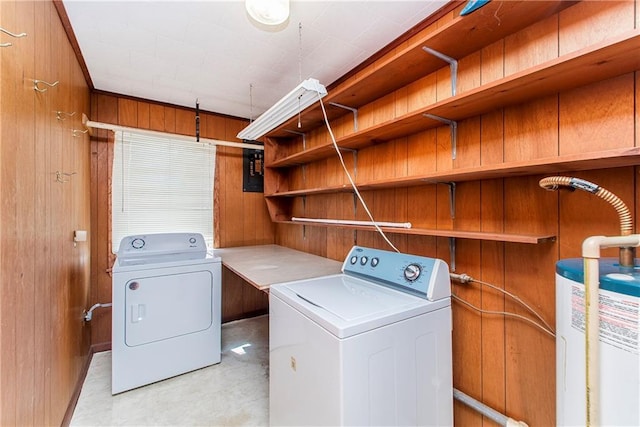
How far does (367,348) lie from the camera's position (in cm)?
107

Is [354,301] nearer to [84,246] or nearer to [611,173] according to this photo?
[611,173]

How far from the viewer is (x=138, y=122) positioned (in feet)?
9.15

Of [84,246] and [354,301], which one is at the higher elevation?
[84,246]

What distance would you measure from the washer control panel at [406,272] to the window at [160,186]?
211 cm

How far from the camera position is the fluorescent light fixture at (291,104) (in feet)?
5.46

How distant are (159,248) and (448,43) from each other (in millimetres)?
2630

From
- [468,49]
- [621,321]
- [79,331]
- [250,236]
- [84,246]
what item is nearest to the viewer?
[621,321]

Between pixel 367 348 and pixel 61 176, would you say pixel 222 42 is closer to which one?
pixel 61 176

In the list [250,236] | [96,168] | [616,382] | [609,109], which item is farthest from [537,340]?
[96,168]

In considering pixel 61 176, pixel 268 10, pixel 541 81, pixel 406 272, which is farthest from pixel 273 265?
pixel 541 81

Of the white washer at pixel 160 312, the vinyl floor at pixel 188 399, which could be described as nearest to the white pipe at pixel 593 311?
the vinyl floor at pixel 188 399

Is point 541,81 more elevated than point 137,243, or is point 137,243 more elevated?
point 541,81

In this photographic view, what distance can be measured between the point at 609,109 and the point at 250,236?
3.18 metres

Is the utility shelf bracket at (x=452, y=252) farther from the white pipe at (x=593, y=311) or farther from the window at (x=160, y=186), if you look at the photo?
the window at (x=160, y=186)
